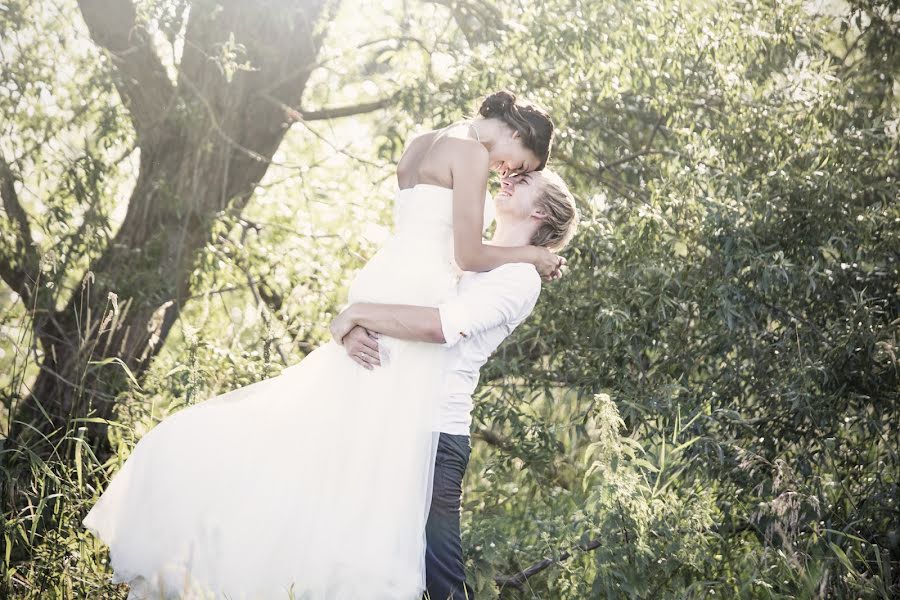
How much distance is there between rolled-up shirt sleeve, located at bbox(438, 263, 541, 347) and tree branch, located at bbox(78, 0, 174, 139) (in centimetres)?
367

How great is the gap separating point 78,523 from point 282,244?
3.16 metres

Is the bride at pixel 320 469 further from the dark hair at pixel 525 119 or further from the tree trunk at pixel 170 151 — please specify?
the tree trunk at pixel 170 151

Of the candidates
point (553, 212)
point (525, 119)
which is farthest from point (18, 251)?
point (553, 212)

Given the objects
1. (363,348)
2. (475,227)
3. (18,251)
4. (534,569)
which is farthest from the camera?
(18,251)

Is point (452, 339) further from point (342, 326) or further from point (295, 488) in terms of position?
point (295, 488)

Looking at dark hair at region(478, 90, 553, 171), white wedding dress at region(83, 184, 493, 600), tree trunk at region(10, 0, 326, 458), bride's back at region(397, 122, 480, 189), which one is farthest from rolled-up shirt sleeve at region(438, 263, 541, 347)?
tree trunk at region(10, 0, 326, 458)

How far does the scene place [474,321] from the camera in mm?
2578

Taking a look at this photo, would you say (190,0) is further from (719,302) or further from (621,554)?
(621,554)

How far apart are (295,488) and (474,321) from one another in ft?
2.19

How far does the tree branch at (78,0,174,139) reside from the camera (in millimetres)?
5660

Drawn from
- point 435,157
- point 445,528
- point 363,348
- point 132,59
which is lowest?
point 445,528

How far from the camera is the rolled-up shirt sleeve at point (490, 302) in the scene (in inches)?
101

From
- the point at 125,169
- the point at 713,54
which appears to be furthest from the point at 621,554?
the point at 125,169

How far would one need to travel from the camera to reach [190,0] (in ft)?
16.8
